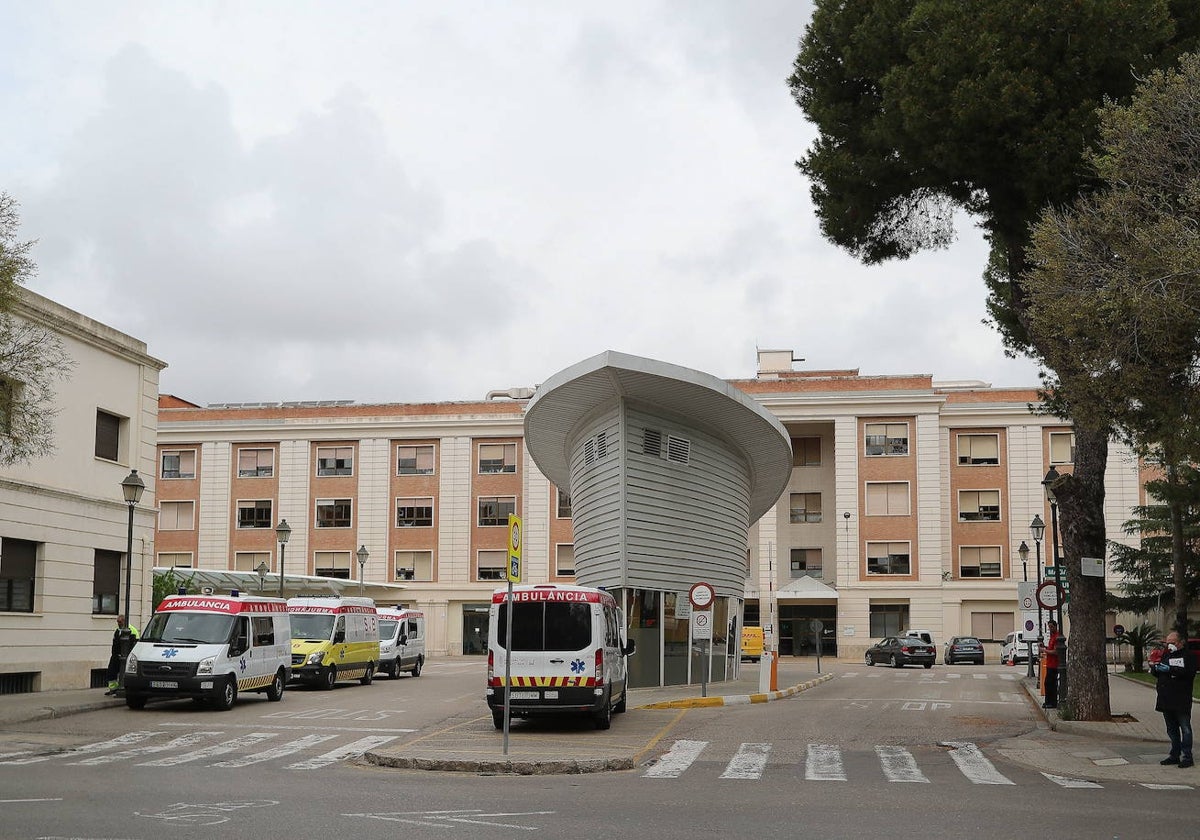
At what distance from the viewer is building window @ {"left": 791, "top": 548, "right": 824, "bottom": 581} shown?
69.6 meters

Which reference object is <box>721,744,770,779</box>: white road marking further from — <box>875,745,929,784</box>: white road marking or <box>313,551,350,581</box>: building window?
<box>313,551,350,581</box>: building window

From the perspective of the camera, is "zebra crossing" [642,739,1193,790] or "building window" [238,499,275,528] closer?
"zebra crossing" [642,739,1193,790]

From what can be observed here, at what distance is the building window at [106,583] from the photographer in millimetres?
30562

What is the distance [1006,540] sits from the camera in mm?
68125

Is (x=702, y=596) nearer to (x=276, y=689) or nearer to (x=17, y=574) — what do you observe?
(x=276, y=689)

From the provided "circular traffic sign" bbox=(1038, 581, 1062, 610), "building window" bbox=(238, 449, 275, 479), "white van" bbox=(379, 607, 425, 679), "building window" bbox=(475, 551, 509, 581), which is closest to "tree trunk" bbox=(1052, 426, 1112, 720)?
"circular traffic sign" bbox=(1038, 581, 1062, 610)

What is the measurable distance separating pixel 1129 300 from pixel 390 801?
993 cm

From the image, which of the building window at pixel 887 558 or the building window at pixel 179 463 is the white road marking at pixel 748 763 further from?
the building window at pixel 179 463

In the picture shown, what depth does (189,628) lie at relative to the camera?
23.9m

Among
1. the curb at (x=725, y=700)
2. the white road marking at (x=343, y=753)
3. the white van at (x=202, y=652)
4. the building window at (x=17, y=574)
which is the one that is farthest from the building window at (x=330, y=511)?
the white road marking at (x=343, y=753)

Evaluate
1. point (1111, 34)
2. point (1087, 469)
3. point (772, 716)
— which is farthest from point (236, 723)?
point (1111, 34)

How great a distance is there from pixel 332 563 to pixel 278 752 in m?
55.5

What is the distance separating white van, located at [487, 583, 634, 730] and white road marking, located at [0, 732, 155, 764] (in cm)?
A: 517

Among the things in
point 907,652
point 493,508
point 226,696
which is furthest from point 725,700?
point 493,508
